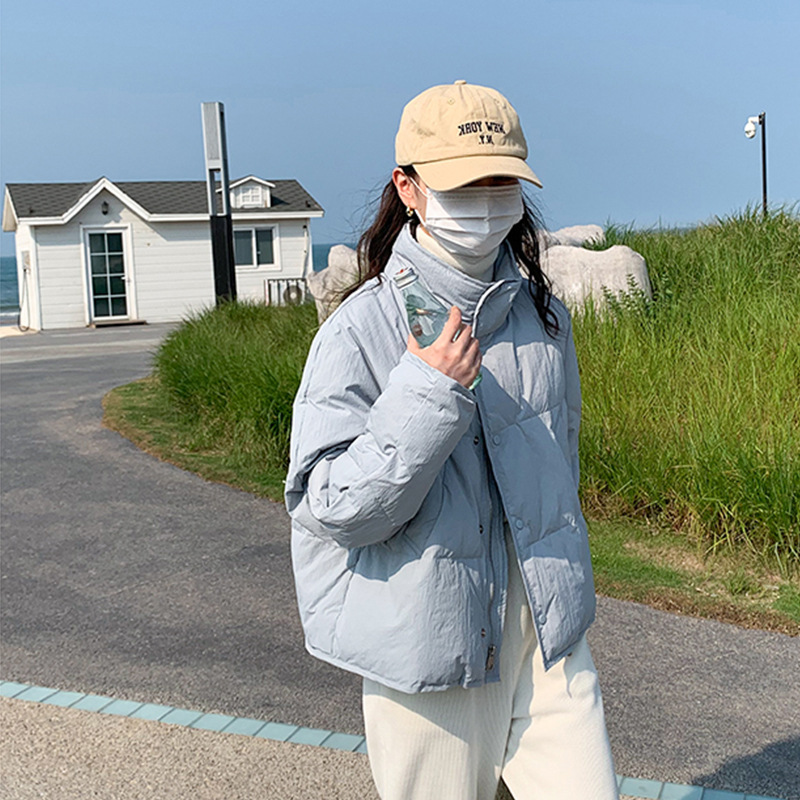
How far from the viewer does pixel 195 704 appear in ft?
14.8

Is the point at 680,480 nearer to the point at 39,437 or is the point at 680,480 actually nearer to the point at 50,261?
the point at 39,437

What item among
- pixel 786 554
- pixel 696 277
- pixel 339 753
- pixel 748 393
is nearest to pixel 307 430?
pixel 339 753

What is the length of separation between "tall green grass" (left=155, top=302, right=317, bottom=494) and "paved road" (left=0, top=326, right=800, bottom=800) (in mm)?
625

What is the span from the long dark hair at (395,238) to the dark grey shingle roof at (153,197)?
1184 inches

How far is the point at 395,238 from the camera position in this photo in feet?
7.92

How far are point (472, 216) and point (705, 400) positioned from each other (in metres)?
5.16

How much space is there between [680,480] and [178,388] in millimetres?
6130

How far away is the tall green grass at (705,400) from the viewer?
593cm

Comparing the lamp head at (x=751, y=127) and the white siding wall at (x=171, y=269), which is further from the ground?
the lamp head at (x=751, y=127)

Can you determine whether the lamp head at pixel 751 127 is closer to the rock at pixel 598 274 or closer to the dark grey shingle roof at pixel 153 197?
the dark grey shingle roof at pixel 153 197

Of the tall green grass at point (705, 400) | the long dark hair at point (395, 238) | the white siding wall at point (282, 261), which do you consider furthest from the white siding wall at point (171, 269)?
the long dark hair at point (395, 238)

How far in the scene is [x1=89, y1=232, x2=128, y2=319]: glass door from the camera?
31484mm

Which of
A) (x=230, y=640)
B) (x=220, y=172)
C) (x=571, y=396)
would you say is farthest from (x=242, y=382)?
(x=220, y=172)

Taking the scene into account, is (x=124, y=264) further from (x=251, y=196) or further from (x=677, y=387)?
(x=677, y=387)
